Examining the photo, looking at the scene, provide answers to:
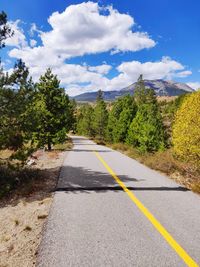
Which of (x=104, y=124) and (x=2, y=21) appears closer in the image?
(x=2, y=21)

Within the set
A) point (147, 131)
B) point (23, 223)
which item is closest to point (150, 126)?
point (147, 131)

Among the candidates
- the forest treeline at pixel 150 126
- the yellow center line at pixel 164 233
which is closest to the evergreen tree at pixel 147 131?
the forest treeline at pixel 150 126

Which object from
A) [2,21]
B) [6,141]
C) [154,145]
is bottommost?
[154,145]

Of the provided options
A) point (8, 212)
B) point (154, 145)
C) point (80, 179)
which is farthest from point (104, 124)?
point (8, 212)

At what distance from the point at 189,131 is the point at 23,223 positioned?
387 inches

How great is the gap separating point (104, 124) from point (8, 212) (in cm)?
5755

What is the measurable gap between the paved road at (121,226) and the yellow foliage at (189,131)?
12.5 feet

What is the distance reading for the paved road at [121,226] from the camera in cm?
512

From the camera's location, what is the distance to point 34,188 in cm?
1111

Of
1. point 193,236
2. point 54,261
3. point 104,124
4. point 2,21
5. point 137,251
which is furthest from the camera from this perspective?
point 104,124

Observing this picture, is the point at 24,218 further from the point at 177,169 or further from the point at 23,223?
the point at 177,169

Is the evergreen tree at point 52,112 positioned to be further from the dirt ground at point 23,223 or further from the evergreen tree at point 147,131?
the dirt ground at point 23,223

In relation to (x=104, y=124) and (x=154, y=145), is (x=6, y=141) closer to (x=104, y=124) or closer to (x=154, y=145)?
(x=154, y=145)

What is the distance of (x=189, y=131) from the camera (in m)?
14.8
